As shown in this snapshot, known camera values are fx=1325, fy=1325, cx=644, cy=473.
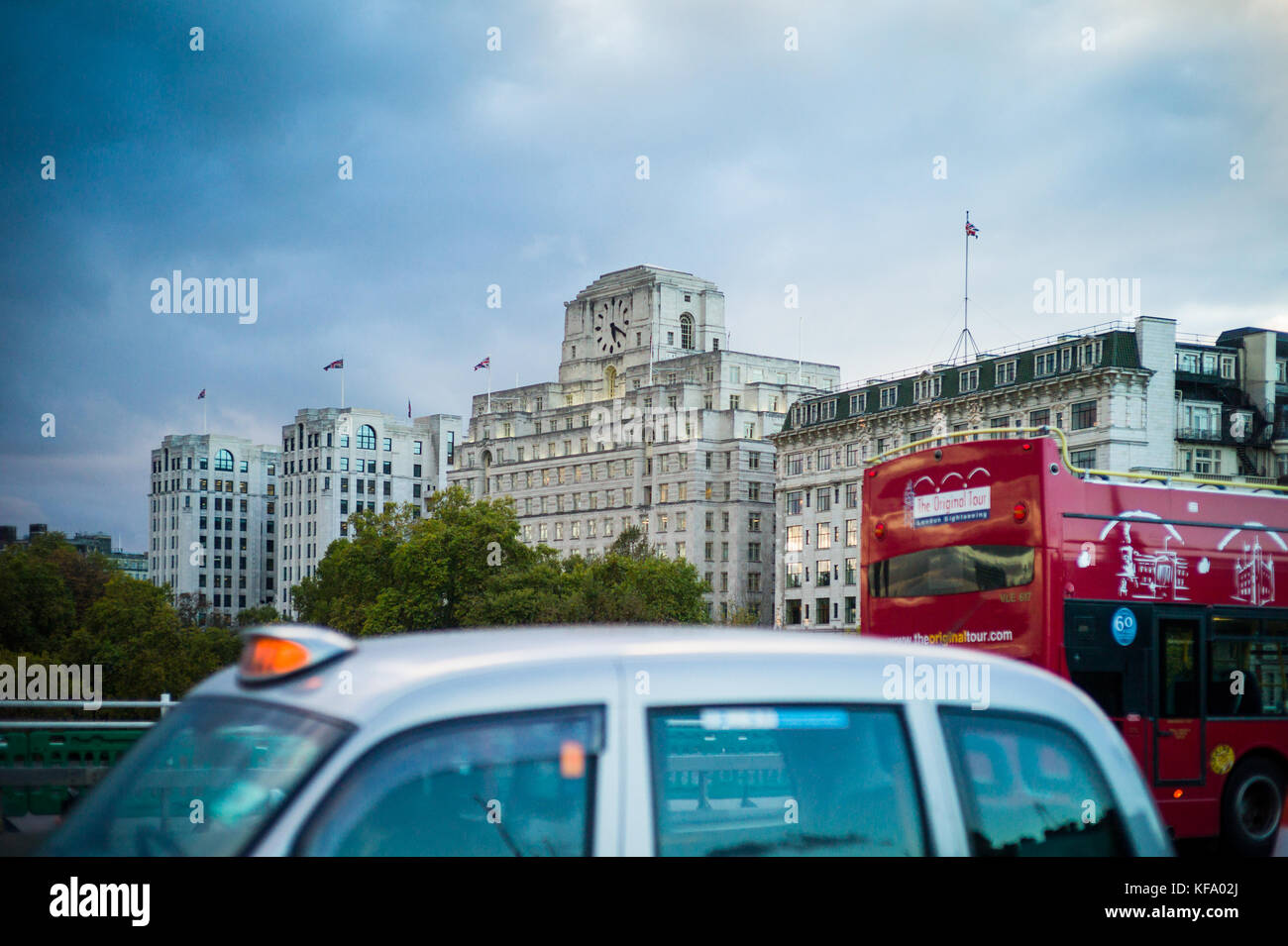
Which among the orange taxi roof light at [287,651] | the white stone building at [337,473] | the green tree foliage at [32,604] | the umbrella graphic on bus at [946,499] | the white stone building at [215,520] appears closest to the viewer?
the orange taxi roof light at [287,651]

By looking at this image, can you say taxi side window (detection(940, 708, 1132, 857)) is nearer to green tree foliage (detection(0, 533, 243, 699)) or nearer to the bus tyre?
the bus tyre

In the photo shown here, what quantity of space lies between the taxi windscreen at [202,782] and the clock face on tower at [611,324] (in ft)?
381

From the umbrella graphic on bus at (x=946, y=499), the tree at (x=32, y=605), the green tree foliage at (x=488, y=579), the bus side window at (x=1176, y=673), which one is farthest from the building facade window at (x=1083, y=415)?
the bus side window at (x=1176, y=673)

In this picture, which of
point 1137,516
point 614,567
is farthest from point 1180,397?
point 1137,516

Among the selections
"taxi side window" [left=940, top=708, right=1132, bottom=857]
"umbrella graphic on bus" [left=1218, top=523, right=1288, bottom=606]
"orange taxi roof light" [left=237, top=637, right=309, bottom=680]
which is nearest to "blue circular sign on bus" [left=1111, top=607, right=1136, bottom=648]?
"umbrella graphic on bus" [left=1218, top=523, right=1288, bottom=606]

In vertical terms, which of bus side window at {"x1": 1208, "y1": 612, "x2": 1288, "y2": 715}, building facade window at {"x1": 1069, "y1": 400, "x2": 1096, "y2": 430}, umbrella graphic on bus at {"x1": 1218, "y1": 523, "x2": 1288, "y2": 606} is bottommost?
bus side window at {"x1": 1208, "y1": 612, "x2": 1288, "y2": 715}

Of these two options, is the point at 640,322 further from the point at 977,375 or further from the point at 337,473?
the point at 337,473

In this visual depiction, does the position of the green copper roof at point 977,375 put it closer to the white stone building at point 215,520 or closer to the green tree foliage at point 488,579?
the green tree foliage at point 488,579

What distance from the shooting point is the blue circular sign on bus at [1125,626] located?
49.8 ft

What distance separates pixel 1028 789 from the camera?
3381 mm

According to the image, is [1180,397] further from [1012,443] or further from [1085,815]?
[1085,815]

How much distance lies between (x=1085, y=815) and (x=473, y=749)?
1693mm

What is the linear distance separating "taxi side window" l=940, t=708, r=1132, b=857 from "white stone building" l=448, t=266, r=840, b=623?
3668 inches

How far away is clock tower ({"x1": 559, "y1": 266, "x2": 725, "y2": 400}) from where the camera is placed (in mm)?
116250
